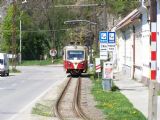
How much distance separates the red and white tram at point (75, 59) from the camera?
2138 inches

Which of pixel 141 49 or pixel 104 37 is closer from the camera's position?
pixel 104 37

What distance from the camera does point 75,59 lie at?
5462 centimetres

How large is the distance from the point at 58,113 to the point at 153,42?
26.7 feet

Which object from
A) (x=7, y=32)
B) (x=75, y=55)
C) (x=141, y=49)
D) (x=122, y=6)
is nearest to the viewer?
(x=141, y=49)

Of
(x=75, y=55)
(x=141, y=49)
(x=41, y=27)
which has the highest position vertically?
(x=41, y=27)

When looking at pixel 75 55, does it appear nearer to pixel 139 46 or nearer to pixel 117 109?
pixel 139 46

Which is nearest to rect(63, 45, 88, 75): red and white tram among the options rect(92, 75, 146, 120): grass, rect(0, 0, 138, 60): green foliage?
rect(92, 75, 146, 120): grass

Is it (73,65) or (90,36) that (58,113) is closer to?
(73,65)

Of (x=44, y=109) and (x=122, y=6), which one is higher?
(x=122, y=6)

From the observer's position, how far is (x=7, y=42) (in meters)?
109

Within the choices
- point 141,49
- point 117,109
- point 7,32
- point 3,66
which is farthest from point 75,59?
point 7,32

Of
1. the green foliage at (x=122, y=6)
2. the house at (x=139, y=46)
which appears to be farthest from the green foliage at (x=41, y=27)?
the house at (x=139, y=46)

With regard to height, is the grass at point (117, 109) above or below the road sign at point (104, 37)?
below

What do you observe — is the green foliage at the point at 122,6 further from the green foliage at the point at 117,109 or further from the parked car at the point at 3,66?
the green foliage at the point at 117,109
